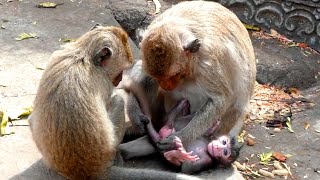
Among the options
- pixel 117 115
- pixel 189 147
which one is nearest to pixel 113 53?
pixel 117 115

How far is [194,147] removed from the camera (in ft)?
20.1

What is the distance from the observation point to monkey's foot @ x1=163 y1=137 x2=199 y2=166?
5.82 metres

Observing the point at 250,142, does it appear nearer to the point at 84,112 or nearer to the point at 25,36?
the point at 84,112

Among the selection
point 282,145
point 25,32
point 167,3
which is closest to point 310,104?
point 282,145

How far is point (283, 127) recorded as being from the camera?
27.7 feet

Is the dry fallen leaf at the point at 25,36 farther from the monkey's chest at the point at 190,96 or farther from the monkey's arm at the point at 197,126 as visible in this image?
the monkey's arm at the point at 197,126

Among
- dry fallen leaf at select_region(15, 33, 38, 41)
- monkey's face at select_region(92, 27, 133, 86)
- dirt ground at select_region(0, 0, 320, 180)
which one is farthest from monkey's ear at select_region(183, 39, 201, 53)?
dry fallen leaf at select_region(15, 33, 38, 41)

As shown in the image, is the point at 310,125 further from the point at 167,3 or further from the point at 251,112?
the point at 167,3

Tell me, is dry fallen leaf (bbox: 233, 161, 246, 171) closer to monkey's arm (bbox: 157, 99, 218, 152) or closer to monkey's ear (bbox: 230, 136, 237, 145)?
monkey's ear (bbox: 230, 136, 237, 145)

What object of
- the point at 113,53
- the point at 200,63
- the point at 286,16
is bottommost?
the point at 286,16

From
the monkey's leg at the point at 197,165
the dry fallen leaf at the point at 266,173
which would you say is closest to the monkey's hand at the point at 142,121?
the monkey's leg at the point at 197,165

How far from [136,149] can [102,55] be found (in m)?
1.06

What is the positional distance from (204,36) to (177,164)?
1197mm

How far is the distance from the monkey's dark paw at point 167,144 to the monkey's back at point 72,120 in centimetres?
57
